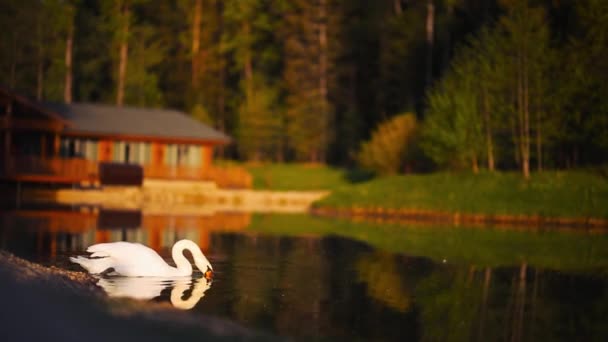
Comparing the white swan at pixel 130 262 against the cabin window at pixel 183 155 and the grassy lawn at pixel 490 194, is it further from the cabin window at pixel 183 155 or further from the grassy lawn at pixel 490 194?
the cabin window at pixel 183 155

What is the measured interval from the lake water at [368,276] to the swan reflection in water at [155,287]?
26mm

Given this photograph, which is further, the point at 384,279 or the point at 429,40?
the point at 429,40

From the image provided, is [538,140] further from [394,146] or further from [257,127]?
[257,127]

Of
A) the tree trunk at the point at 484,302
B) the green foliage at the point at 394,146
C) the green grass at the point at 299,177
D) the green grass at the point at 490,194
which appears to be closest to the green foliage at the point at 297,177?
the green grass at the point at 299,177

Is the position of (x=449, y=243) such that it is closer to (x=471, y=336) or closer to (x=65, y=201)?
(x=471, y=336)

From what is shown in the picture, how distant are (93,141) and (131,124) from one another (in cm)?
250

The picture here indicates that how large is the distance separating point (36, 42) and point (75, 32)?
9.08m

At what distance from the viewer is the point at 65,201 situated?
4594 cm

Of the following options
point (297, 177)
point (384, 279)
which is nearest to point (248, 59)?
point (297, 177)

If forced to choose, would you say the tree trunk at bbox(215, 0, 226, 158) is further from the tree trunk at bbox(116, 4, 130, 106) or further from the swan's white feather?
the swan's white feather

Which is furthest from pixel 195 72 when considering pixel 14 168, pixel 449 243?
pixel 449 243

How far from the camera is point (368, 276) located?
66.5ft

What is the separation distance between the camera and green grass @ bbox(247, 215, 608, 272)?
24578mm

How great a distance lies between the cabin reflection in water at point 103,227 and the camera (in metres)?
Answer: 24.6
